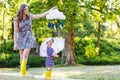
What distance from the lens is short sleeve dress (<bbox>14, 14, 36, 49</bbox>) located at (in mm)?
9812

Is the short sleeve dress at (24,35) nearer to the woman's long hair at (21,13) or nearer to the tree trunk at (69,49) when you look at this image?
the woman's long hair at (21,13)

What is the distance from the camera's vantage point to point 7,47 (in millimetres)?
33375

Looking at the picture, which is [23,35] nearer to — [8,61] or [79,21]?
[79,21]

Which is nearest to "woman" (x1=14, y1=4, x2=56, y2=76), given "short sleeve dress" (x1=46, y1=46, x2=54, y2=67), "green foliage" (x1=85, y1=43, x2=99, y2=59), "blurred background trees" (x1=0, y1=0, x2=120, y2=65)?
"short sleeve dress" (x1=46, y1=46, x2=54, y2=67)

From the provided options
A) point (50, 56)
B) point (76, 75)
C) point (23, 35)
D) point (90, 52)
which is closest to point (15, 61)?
point (90, 52)

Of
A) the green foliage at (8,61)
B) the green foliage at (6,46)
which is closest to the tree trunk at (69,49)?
the green foliage at (8,61)

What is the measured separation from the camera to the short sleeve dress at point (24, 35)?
9812mm

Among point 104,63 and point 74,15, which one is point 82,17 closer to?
point 74,15

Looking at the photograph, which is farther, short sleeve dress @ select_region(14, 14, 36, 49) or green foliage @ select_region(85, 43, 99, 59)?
green foliage @ select_region(85, 43, 99, 59)

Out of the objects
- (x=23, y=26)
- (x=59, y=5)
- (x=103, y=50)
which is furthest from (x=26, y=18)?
(x=103, y=50)

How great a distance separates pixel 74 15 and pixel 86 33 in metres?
15.5

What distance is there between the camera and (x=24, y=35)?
9891 millimetres

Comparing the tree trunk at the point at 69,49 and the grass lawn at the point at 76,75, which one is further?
the tree trunk at the point at 69,49

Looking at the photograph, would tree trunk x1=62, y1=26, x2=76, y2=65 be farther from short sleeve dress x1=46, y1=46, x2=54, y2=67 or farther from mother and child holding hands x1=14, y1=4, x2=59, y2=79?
mother and child holding hands x1=14, y1=4, x2=59, y2=79
